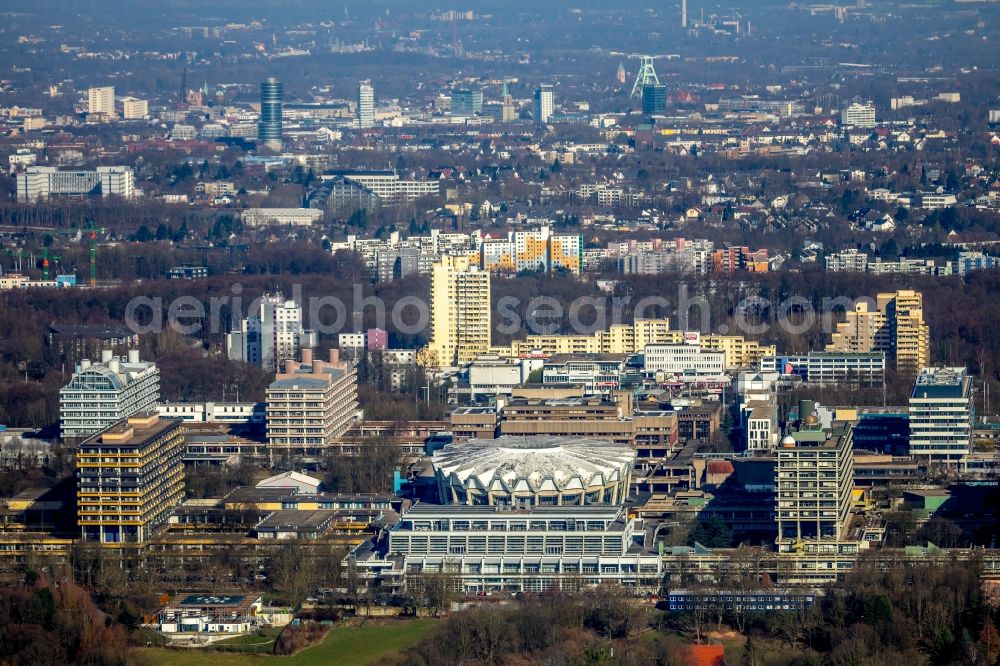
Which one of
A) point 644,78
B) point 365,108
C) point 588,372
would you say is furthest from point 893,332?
point 644,78

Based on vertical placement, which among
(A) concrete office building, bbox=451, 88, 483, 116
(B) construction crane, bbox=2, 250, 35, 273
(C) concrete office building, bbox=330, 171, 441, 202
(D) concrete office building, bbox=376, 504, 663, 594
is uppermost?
(A) concrete office building, bbox=451, 88, 483, 116

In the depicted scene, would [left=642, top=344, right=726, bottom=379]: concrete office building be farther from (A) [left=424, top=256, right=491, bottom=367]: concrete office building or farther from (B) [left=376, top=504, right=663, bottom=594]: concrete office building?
(B) [left=376, top=504, right=663, bottom=594]: concrete office building

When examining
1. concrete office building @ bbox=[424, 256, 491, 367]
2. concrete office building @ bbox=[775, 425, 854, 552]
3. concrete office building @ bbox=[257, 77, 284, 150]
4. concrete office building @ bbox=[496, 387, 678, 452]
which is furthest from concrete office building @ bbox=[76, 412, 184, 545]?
concrete office building @ bbox=[257, 77, 284, 150]

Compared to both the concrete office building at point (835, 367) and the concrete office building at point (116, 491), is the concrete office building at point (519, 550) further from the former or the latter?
the concrete office building at point (835, 367)

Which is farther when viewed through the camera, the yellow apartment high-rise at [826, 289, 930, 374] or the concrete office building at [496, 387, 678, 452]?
the yellow apartment high-rise at [826, 289, 930, 374]

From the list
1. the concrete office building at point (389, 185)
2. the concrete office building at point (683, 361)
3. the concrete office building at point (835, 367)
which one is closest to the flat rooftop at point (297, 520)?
the concrete office building at point (683, 361)

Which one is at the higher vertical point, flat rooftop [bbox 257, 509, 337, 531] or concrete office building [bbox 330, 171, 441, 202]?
concrete office building [bbox 330, 171, 441, 202]
